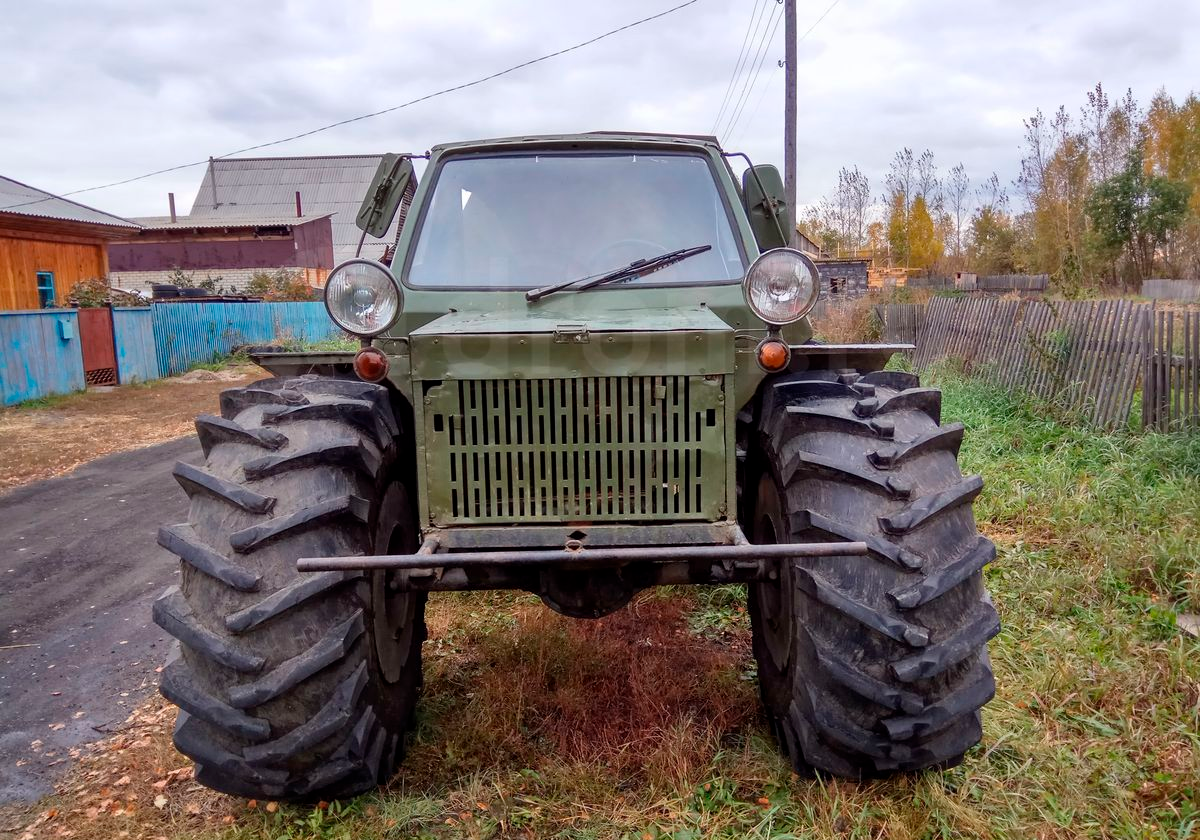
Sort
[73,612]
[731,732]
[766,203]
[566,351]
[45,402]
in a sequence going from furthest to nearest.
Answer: [45,402] → [73,612] → [766,203] → [731,732] → [566,351]

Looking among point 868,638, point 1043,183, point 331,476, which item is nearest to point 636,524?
point 868,638

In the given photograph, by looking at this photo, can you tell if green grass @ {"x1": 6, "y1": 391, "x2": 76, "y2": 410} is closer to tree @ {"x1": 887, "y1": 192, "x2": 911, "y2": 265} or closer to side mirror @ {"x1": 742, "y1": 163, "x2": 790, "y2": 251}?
side mirror @ {"x1": 742, "y1": 163, "x2": 790, "y2": 251}

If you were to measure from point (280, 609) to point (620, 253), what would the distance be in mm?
1939

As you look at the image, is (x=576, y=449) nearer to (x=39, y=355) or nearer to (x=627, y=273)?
(x=627, y=273)

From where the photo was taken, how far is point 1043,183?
24891mm

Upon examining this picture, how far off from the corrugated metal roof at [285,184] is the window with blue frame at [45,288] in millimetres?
27664

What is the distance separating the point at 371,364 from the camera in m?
2.92

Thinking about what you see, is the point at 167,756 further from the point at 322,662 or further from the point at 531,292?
the point at 531,292

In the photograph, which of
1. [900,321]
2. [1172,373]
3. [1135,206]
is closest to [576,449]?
[1172,373]

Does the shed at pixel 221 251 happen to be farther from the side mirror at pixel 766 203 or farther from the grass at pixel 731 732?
the grass at pixel 731 732

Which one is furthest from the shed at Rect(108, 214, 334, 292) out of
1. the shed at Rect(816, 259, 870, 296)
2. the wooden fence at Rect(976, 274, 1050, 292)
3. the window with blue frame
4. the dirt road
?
the wooden fence at Rect(976, 274, 1050, 292)

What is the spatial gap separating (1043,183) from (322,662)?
27508 millimetres

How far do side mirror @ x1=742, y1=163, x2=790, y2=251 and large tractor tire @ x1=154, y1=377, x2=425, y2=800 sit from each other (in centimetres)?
223

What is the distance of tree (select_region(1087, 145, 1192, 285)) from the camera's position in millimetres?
31609
